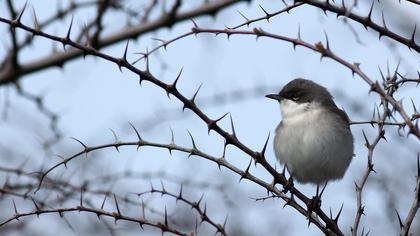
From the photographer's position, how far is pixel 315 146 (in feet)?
18.6

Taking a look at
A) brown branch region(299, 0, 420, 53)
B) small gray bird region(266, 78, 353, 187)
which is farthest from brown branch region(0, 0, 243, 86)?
brown branch region(299, 0, 420, 53)

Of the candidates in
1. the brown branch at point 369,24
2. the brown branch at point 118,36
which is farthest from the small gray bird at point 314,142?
the brown branch at point 369,24

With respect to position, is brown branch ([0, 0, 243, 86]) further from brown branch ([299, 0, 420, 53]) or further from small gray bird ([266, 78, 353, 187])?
brown branch ([299, 0, 420, 53])

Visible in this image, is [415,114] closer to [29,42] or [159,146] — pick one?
[159,146]

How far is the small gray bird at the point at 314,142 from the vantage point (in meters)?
5.66

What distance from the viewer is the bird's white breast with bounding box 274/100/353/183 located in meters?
5.66

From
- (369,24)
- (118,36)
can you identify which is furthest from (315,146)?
(369,24)

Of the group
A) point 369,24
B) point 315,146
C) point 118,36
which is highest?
point 118,36

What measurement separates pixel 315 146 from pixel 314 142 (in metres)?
0.04

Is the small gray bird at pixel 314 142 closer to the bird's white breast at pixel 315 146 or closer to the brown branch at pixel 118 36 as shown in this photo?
the bird's white breast at pixel 315 146

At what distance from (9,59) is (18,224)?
5.41 ft

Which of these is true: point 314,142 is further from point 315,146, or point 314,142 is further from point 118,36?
point 118,36

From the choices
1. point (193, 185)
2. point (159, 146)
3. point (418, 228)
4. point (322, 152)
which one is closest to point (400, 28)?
point (322, 152)

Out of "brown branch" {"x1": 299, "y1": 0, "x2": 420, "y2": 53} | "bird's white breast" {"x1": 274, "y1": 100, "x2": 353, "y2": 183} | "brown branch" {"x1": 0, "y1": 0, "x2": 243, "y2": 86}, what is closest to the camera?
"brown branch" {"x1": 299, "y1": 0, "x2": 420, "y2": 53}
